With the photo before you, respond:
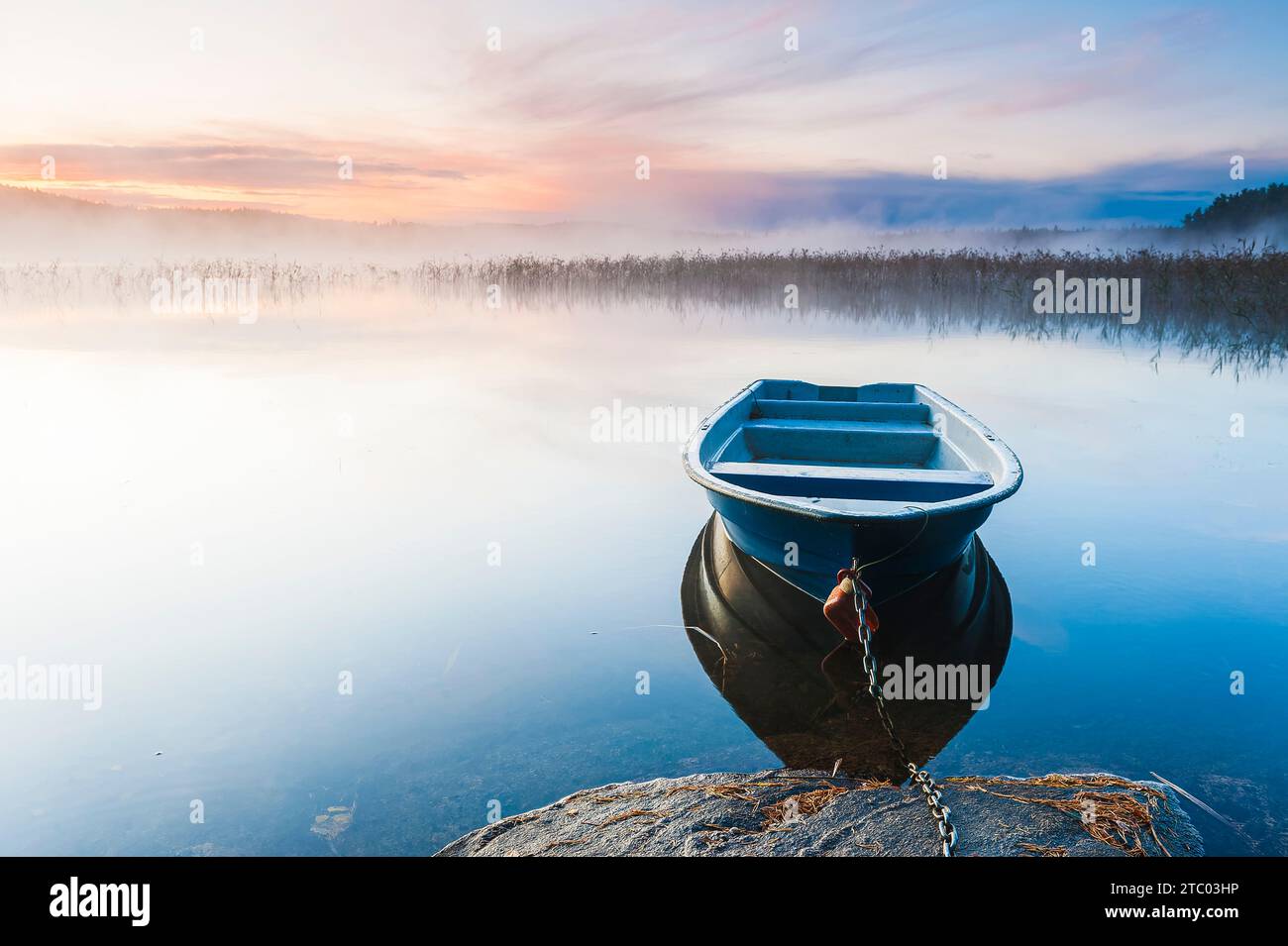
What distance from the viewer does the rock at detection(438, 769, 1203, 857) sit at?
2.90 metres

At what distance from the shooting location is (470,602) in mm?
5469

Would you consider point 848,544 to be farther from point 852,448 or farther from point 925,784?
point 852,448

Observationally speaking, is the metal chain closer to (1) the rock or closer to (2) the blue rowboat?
(1) the rock

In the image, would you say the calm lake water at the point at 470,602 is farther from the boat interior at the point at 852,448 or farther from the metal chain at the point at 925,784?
the boat interior at the point at 852,448

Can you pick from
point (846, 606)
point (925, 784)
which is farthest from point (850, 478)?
point (925, 784)

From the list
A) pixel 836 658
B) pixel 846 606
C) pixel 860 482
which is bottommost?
pixel 836 658

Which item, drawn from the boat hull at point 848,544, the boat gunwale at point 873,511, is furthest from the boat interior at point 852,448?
the boat hull at point 848,544

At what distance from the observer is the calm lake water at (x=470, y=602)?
3.69 metres

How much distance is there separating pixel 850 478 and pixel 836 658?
1101mm

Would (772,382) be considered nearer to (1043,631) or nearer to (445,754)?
(1043,631)

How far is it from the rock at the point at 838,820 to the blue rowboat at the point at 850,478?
107cm

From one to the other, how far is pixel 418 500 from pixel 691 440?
2.82 metres

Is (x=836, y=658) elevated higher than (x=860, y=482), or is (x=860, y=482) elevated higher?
(x=860, y=482)
